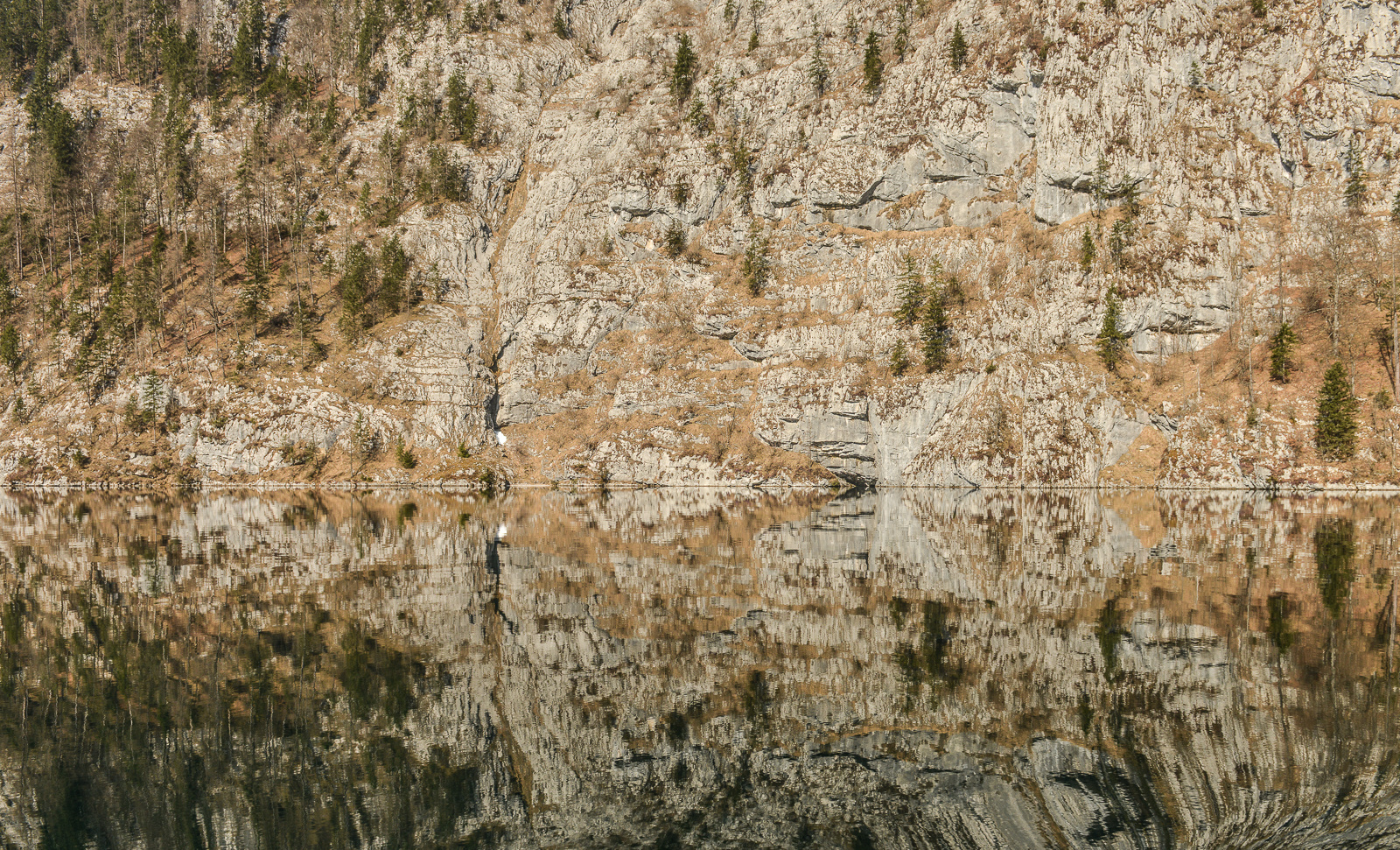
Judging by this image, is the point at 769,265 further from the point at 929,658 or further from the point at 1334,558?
the point at 929,658

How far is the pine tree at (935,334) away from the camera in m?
77.1

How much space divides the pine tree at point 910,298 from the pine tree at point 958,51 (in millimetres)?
29878

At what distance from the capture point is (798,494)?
64875 mm

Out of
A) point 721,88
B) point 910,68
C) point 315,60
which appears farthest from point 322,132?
Result: point 910,68

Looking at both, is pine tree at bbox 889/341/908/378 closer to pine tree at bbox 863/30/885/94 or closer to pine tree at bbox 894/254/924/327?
pine tree at bbox 894/254/924/327

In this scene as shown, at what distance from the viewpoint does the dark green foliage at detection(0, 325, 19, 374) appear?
275ft

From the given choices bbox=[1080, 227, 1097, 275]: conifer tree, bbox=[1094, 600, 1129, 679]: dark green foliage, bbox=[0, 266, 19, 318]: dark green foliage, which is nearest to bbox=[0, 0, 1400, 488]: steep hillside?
bbox=[1080, 227, 1097, 275]: conifer tree

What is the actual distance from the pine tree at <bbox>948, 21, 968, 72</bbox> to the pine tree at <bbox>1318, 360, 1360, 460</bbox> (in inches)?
2138

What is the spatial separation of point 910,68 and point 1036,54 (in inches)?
583

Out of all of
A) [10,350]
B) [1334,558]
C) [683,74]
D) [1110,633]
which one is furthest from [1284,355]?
[10,350]

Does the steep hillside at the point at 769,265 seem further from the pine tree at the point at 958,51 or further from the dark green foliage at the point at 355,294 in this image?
the dark green foliage at the point at 355,294

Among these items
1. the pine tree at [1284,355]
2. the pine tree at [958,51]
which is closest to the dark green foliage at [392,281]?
the pine tree at [958,51]

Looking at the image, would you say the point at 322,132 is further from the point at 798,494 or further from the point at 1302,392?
the point at 1302,392

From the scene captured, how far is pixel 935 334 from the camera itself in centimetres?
7825
